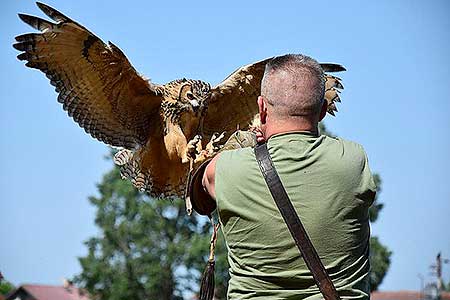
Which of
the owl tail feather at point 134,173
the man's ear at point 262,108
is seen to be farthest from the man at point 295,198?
the owl tail feather at point 134,173

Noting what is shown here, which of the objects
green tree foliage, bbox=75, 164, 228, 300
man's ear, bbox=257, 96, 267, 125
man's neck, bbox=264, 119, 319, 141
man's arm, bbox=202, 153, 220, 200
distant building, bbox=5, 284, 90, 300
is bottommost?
distant building, bbox=5, 284, 90, 300

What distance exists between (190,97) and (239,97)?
1.79 feet

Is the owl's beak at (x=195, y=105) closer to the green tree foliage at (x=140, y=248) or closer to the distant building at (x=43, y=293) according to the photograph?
the green tree foliage at (x=140, y=248)

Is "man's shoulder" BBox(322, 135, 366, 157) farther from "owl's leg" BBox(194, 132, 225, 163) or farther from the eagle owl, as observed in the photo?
the eagle owl

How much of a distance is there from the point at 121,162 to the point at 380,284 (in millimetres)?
41504

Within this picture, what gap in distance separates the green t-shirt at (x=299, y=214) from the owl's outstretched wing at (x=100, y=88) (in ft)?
10.6

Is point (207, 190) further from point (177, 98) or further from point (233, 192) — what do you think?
point (177, 98)

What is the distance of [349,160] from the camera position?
331 centimetres

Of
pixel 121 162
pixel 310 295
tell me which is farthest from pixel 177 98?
pixel 310 295

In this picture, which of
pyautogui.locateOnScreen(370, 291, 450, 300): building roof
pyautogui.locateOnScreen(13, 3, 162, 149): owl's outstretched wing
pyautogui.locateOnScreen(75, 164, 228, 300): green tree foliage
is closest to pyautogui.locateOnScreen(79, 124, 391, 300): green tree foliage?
pyautogui.locateOnScreen(75, 164, 228, 300): green tree foliage

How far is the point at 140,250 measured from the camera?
4150 cm

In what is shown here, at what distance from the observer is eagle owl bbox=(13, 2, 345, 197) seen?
20.1ft

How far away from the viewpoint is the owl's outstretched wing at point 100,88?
6.38 meters

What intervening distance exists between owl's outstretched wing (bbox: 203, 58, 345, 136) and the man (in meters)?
3.05
